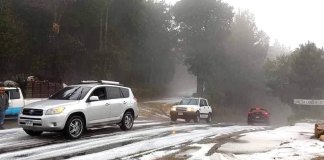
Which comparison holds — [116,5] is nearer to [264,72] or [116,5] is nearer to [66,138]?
[264,72]

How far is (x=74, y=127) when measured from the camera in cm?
1348

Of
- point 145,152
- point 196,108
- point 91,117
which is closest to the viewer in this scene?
point 145,152

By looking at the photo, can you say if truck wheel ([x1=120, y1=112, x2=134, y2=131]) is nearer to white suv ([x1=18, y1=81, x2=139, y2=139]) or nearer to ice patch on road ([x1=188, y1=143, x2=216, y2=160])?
white suv ([x1=18, y1=81, x2=139, y2=139])

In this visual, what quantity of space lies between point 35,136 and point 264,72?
5273 cm

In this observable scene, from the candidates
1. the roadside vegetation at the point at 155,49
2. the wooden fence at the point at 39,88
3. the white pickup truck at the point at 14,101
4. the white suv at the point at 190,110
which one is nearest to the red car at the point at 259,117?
the white suv at the point at 190,110

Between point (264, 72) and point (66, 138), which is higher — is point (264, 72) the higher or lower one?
the higher one

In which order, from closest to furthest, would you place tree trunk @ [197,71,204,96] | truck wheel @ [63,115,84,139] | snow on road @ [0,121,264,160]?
1. snow on road @ [0,121,264,160]
2. truck wheel @ [63,115,84,139]
3. tree trunk @ [197,71,204,96]

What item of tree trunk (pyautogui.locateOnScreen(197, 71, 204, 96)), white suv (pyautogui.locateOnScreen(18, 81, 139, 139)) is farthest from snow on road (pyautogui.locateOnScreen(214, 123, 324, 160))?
tree trunk (pyautogui.locateOnScreen(197, 71, 204, 96))

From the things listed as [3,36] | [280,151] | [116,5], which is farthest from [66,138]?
[116,5]

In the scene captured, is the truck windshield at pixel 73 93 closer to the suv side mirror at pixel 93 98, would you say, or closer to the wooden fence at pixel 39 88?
the suv side mirror at pixel 93 98

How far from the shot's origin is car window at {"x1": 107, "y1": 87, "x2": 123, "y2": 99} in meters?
15.5

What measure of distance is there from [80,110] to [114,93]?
96.2 inches

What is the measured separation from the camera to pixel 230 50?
60375 millimetres

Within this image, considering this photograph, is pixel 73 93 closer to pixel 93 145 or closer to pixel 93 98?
Answer: pixel 93 98
